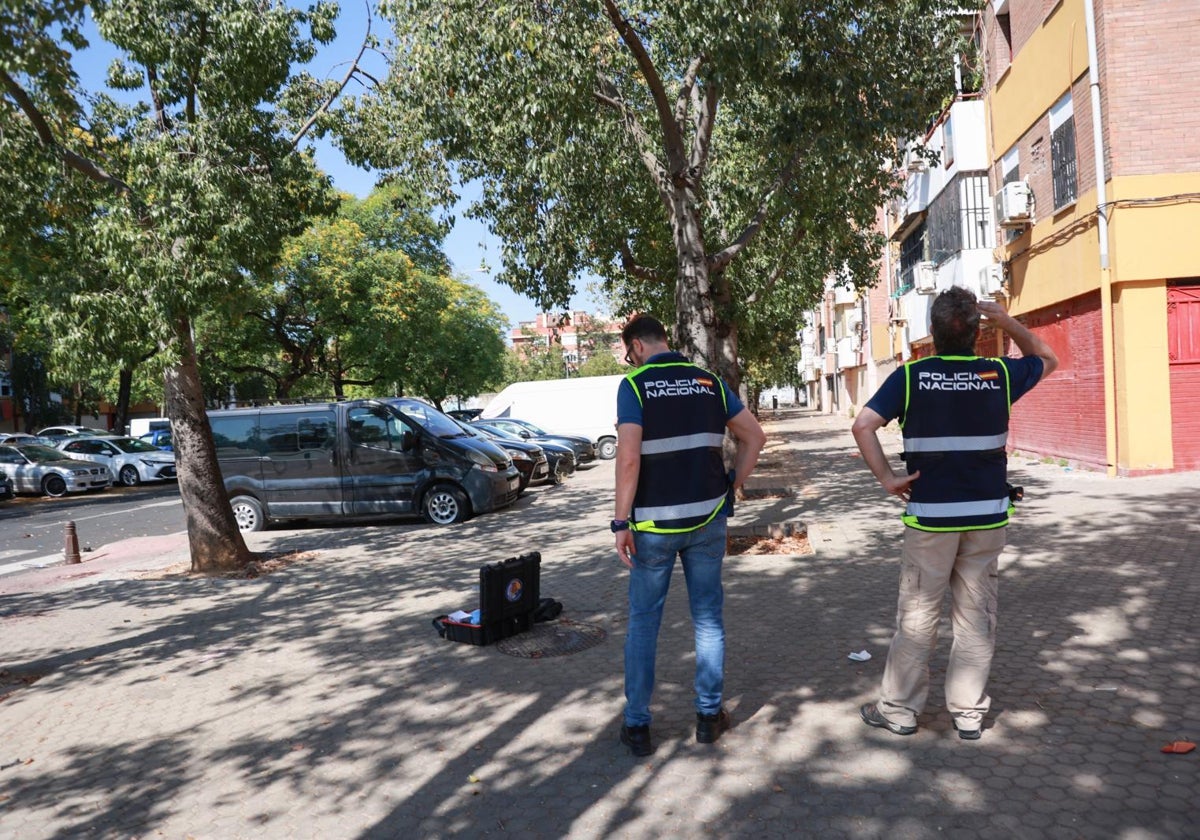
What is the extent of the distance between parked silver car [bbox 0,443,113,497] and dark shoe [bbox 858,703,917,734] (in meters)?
25.4

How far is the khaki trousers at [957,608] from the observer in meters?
4.03

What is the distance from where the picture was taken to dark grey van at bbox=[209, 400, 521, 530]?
13.8m

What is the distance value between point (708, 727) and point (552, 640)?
2275 mm

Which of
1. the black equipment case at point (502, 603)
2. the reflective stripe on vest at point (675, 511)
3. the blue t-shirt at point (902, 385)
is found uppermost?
the blue t-shirt at point (902, 385)

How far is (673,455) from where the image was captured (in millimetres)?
4094

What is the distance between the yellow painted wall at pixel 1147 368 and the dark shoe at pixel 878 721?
1034 cm

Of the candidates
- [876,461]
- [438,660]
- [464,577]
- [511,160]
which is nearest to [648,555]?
[876,461]

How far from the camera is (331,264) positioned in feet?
104

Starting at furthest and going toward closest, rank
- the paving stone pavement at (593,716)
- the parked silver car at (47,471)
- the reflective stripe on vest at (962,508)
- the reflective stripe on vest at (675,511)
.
Answer: the parked silver car at (47,471)
the reflective stripe on vest at (675,511)
the reflective stripe on vest at (962,508)
the paving stone pavement at (593,716)

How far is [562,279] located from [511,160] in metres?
2.35

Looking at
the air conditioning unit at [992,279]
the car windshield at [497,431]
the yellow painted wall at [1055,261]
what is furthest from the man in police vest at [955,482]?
the car windshield at [497,431]

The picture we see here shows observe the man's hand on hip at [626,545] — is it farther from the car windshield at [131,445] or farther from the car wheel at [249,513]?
the car windshield at [131,445]

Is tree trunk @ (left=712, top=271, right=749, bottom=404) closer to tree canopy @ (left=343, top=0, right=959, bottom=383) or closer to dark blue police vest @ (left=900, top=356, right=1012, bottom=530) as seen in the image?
tree canopy @ (left=343, top=0, right=959, bottom=383)

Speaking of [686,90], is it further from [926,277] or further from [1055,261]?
[926,277]
